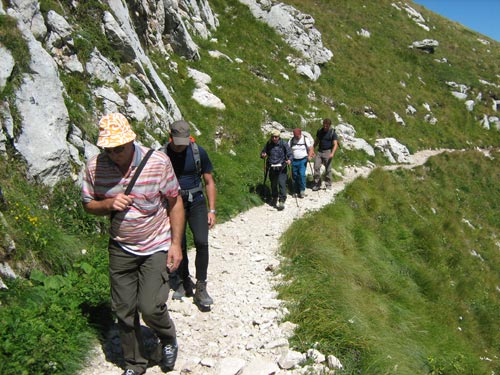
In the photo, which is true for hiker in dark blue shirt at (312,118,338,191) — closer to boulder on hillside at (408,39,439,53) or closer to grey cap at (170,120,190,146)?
grey cap at (170,120,190,146)

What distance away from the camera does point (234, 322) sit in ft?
20.6

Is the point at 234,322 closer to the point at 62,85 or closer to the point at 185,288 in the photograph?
the point at 185,288

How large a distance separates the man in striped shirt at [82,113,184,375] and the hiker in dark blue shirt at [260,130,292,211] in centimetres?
792

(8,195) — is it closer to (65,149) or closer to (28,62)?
(65,149)

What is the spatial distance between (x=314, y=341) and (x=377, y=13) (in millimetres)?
45044

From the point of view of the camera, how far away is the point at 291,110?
67.4 feet

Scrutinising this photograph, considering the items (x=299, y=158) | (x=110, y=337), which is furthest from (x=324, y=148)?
(x=110, y=337)

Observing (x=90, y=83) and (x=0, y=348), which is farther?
(x=90, y=83)

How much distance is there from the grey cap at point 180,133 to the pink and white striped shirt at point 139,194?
1275mm

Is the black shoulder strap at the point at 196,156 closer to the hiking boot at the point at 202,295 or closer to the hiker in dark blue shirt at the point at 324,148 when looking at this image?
the hiking boot at the point at 202,295

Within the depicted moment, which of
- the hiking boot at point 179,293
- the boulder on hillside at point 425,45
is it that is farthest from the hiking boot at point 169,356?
the boulder on hillside at point 425,45

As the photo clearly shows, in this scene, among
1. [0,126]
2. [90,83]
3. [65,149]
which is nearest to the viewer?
[0,126]

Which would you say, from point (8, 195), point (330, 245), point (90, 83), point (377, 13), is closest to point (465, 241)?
point (330, 245)

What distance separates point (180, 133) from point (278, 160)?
6986 millimetres
